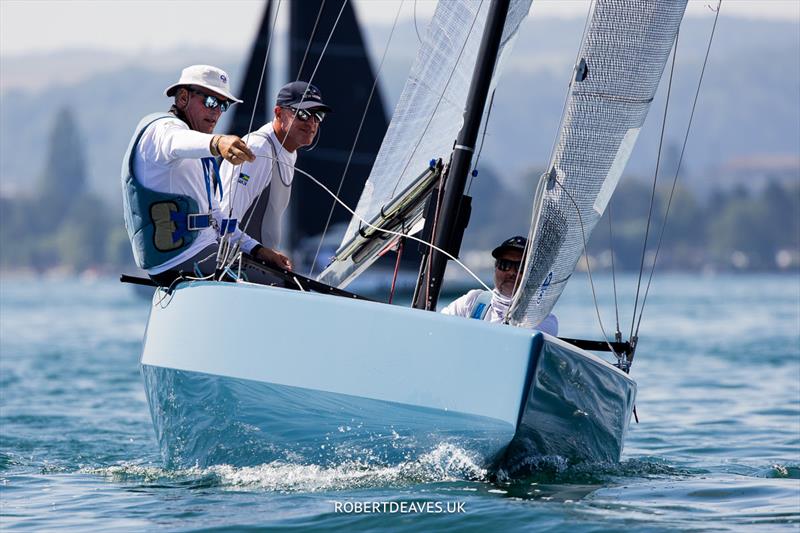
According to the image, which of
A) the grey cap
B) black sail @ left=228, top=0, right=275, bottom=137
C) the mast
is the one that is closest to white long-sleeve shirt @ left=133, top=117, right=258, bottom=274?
the mast

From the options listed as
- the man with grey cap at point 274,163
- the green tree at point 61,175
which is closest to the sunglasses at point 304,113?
the man with grey cap at point 274,163

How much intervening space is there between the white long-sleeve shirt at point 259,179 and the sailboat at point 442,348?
19.6 inches

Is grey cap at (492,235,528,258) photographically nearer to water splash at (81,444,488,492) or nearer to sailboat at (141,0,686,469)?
sailboat at (141,0,686,469)

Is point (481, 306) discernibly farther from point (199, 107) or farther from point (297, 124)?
point (199, 107)

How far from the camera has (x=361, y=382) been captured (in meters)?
4.51

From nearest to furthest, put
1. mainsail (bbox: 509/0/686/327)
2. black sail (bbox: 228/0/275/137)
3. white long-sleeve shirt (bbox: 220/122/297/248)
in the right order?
mainsail (bbox: 509/0/686/327) → white long-sleeve shirt (bbox: 220/122/297/248) → black sail (bbox: 228/0/275/137)

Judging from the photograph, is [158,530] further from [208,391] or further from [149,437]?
[149,437]

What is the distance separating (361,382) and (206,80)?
1.37m

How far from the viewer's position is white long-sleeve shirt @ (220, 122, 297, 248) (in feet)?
17.8

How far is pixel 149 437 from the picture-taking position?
25.2 feet

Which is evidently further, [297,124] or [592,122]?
[297,124]

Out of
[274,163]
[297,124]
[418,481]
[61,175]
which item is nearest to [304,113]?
[297,124]

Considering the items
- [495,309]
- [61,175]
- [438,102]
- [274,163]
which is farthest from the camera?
[61,175]

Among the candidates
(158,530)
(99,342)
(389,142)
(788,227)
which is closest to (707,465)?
(389,142)
